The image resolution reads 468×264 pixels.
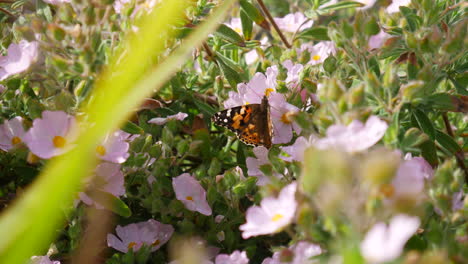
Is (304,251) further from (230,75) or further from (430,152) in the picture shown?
(230,75)

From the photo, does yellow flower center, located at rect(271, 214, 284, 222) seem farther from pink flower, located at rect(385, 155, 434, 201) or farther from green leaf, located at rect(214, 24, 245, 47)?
green leaf, located at rect(214, 24, 245, 47)

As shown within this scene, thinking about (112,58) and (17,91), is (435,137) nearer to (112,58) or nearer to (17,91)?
(112,58)

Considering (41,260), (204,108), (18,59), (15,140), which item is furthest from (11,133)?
(204,108)

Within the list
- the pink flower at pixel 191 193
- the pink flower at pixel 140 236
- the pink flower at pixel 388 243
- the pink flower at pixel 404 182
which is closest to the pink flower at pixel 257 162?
the pink flower at pixel 191 193

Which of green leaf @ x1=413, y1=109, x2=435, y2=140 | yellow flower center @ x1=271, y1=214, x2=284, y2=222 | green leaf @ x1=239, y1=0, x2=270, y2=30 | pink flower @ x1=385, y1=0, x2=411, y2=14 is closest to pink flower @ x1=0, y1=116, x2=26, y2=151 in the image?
yellow flower center @ x1=271, y1=214, x2=284, y2=222

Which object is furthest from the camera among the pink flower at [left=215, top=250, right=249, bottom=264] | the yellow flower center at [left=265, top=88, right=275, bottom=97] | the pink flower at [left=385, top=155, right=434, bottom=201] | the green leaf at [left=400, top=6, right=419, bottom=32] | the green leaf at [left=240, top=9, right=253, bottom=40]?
the green leaf at [left=240, top=9, right=253, bottom=40]

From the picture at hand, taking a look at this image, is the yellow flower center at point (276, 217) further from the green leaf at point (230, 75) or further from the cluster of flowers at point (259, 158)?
the green leaf at point (230, 75)
